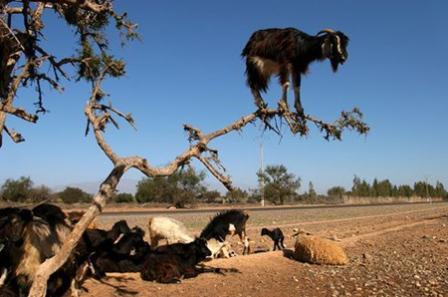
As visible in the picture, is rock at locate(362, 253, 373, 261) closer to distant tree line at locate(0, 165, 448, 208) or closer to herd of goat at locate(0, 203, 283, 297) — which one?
herd of goat at locate(0, 203, 283, 297)

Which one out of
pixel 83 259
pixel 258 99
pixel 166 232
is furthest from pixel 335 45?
pixel 166 232

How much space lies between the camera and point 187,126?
805cm

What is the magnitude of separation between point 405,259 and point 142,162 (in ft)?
33.0

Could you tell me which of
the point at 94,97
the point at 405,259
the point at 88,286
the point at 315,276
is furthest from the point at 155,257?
the point at 405,259

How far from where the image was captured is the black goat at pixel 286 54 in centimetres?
793

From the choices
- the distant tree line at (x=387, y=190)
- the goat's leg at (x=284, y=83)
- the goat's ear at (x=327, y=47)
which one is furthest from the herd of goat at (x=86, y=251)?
the distant tree line at (x=387, y=190)

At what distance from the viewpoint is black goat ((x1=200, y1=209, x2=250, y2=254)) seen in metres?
14.9

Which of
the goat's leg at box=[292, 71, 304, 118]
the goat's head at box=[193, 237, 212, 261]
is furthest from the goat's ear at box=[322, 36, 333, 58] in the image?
the goat's head at box=[193, 237, 212, 261]

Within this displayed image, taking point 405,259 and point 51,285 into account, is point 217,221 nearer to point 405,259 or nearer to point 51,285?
point 405,259

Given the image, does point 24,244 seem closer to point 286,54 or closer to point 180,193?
point 286,54

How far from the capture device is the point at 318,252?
13.1m

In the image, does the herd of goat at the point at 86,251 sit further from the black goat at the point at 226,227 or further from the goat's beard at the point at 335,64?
the goat's beard at the point at 335,64

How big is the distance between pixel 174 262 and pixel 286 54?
16.7ft

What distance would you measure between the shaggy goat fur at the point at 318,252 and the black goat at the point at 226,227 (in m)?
1.94
